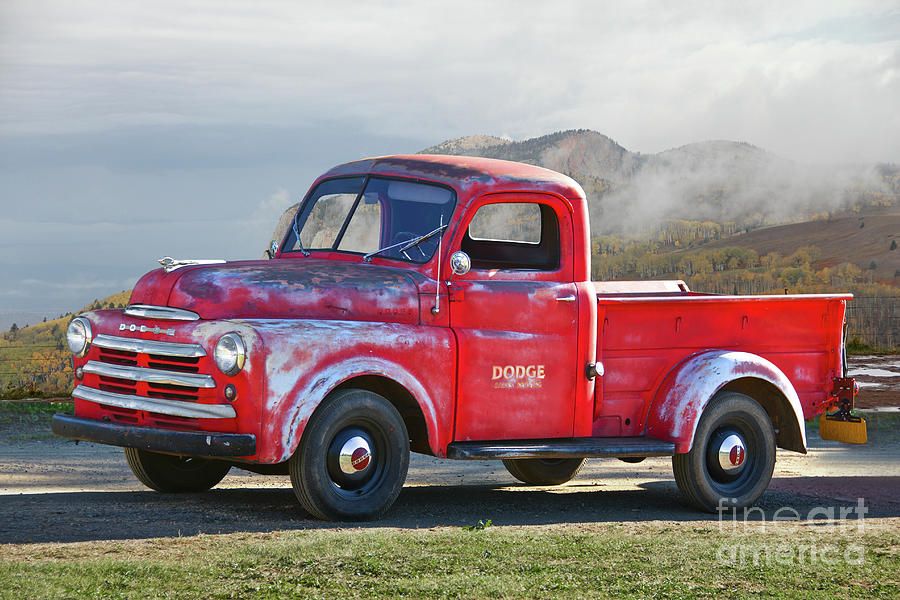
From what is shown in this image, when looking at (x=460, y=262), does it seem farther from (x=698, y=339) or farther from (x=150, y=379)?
(x=698, y=339)

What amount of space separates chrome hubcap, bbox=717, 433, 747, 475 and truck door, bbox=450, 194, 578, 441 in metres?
1.32

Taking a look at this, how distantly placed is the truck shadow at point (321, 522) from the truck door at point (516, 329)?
2.15 ft

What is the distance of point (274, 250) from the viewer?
8680 millimetres

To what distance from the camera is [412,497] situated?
8617mm

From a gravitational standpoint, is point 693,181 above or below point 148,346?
above

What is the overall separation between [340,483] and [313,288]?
123 cm

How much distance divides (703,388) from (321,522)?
10.2ft

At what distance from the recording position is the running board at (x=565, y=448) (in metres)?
7.37

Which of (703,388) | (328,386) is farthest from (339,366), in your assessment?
(703,388)

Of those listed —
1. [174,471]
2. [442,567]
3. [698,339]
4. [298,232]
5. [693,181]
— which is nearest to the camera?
[442,567]

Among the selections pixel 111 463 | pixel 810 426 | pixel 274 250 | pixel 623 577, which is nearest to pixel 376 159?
pixel 274 250

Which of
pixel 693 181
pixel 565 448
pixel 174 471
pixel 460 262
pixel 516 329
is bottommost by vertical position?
pixel 174 471

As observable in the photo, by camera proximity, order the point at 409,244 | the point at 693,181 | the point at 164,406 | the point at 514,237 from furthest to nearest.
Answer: the point at 693,181
the point at 514,237
the point at 409,244
the point at 164,406

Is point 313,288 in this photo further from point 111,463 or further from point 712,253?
point 712,253
